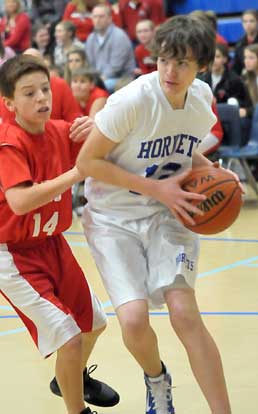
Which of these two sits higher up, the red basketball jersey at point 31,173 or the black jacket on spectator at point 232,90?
the red basketball jersey at point 31,173

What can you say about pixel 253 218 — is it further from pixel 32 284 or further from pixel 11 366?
pixel 32 284

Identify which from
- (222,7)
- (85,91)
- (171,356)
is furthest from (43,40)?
(171,356)

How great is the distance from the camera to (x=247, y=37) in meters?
11.6

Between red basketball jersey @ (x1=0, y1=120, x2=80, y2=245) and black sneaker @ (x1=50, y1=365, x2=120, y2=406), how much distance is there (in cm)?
82

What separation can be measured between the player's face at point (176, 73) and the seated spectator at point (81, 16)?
9714 millimetres

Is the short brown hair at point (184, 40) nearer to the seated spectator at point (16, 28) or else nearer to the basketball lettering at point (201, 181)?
the basketball lettering at point (201, 181)

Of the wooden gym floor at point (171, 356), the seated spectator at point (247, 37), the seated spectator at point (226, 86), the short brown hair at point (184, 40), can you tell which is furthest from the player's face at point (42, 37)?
the short brown hair at point (184, 40)

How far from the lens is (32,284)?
3664mm

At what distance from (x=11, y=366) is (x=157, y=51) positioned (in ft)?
6.41

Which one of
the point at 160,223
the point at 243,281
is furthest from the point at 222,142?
the point at 160,223

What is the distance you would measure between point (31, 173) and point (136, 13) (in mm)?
9617

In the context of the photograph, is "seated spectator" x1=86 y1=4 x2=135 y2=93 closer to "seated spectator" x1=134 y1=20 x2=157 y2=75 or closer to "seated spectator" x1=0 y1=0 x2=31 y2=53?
"seated spectator" x1=134 y1=20 x2=157 y2=75

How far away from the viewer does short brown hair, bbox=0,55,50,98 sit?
3.69 metres

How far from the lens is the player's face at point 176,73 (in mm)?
3500
